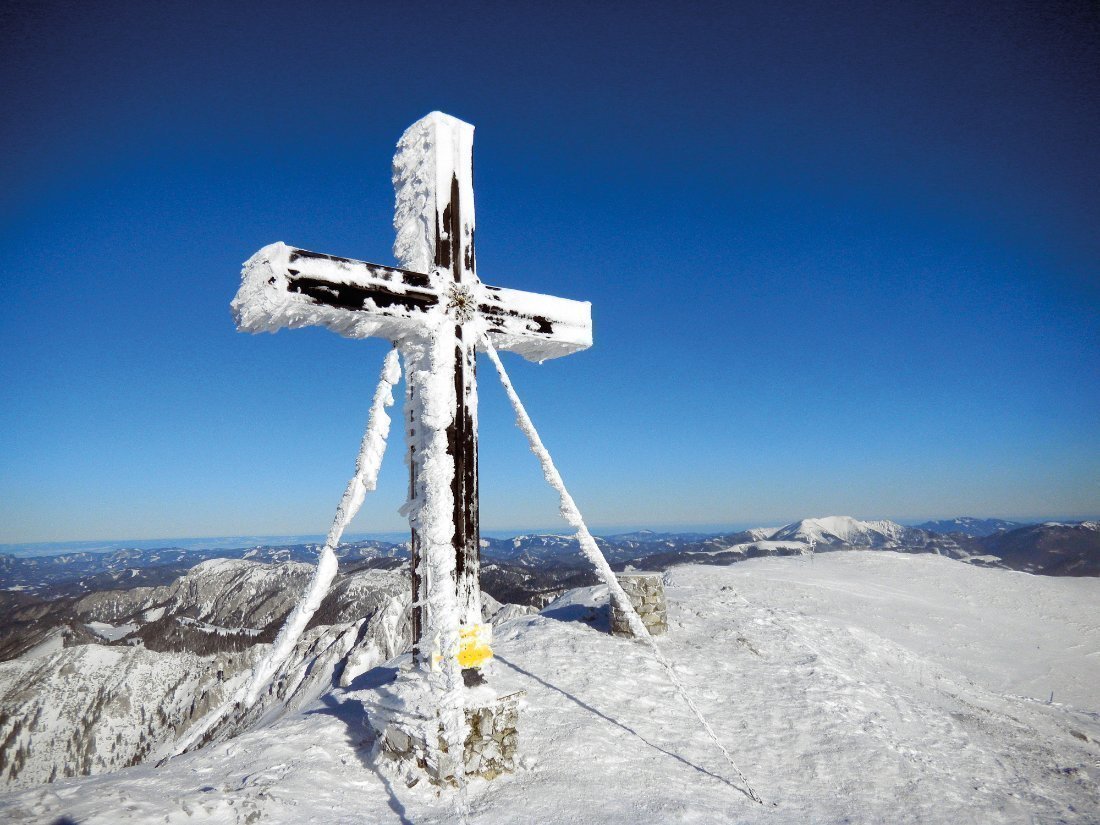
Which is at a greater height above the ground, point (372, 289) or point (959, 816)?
point (372, 289)

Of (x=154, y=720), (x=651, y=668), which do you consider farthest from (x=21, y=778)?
(x=651, y=668)

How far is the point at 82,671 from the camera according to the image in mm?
122500

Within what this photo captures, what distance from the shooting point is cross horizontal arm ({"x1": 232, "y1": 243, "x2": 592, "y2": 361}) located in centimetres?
417

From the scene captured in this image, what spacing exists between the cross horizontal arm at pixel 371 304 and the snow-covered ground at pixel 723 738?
A: 3999mm

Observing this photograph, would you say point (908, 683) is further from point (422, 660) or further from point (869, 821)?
point (422, 660)

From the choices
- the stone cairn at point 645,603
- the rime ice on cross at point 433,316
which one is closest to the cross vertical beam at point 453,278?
the rime ice on cross at point 433,316

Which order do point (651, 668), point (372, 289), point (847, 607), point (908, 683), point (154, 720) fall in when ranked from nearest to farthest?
point (372, 289)
point (651, 668)
point (908, 683)
point (847, 607)
point (154, 720)

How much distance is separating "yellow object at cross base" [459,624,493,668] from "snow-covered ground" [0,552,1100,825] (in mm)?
905

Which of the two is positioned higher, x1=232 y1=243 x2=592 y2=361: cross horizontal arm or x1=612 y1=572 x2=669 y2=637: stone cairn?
x1=232 y1=243 x2=592 y2=361: cross horizontal arm

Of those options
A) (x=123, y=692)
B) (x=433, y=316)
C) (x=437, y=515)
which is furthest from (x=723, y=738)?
(x=123, y=692)

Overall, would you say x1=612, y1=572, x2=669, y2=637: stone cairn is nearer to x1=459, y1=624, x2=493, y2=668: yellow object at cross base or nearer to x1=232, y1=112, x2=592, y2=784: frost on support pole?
x1=232, y1=112, x2=592, y2=784: frost on support pole

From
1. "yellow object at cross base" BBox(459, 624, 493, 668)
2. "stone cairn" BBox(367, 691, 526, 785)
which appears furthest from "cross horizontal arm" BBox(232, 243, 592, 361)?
"stone cairn" BBox(367, 691, 526, 785)

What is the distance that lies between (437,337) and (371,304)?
0.69m

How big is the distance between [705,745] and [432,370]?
23.0 feet
